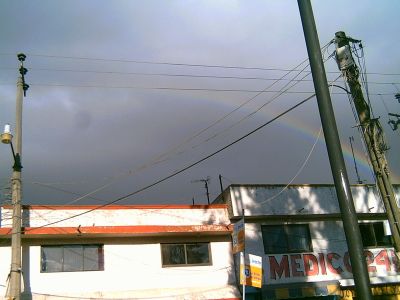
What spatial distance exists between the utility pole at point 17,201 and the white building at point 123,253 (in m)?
2.03

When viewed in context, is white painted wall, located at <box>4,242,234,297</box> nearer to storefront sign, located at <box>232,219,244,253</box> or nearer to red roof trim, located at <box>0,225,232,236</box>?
red roof trim, located at <box>0,225,232,236</box>

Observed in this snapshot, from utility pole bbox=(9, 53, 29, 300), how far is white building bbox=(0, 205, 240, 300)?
2.03 metres

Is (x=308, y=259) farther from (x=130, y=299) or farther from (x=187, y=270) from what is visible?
(x=130, y=299)

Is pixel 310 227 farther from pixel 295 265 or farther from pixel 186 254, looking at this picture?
pixel 186 254

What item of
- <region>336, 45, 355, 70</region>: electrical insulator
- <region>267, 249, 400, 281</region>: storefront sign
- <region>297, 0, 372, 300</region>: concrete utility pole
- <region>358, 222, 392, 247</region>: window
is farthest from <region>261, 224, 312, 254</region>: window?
<region>297, 0, 372, 300</region>: concrete utility pole

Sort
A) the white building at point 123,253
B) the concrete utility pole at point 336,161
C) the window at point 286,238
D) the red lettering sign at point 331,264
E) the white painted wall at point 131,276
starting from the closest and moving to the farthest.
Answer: the concrete utility pole at point 336,161 → the white painted wall at point 131,276 → the white building at point 123,253 → the window at point 286,238 → the red lettering sign at point 331,264

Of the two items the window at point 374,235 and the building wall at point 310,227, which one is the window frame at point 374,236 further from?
the building wall at point 310,227

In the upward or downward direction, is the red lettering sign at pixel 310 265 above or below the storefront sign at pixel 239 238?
below

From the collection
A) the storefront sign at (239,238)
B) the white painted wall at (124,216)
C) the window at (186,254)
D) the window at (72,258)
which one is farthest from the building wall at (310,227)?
the window at (72,258)

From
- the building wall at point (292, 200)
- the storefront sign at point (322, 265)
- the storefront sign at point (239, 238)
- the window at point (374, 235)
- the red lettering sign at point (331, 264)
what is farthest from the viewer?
the window at point (374, 235)

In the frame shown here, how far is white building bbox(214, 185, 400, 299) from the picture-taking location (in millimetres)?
18516

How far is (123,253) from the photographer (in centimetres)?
1741

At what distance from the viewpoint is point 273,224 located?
63.8 ft

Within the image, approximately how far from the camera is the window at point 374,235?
2038 centimetres
